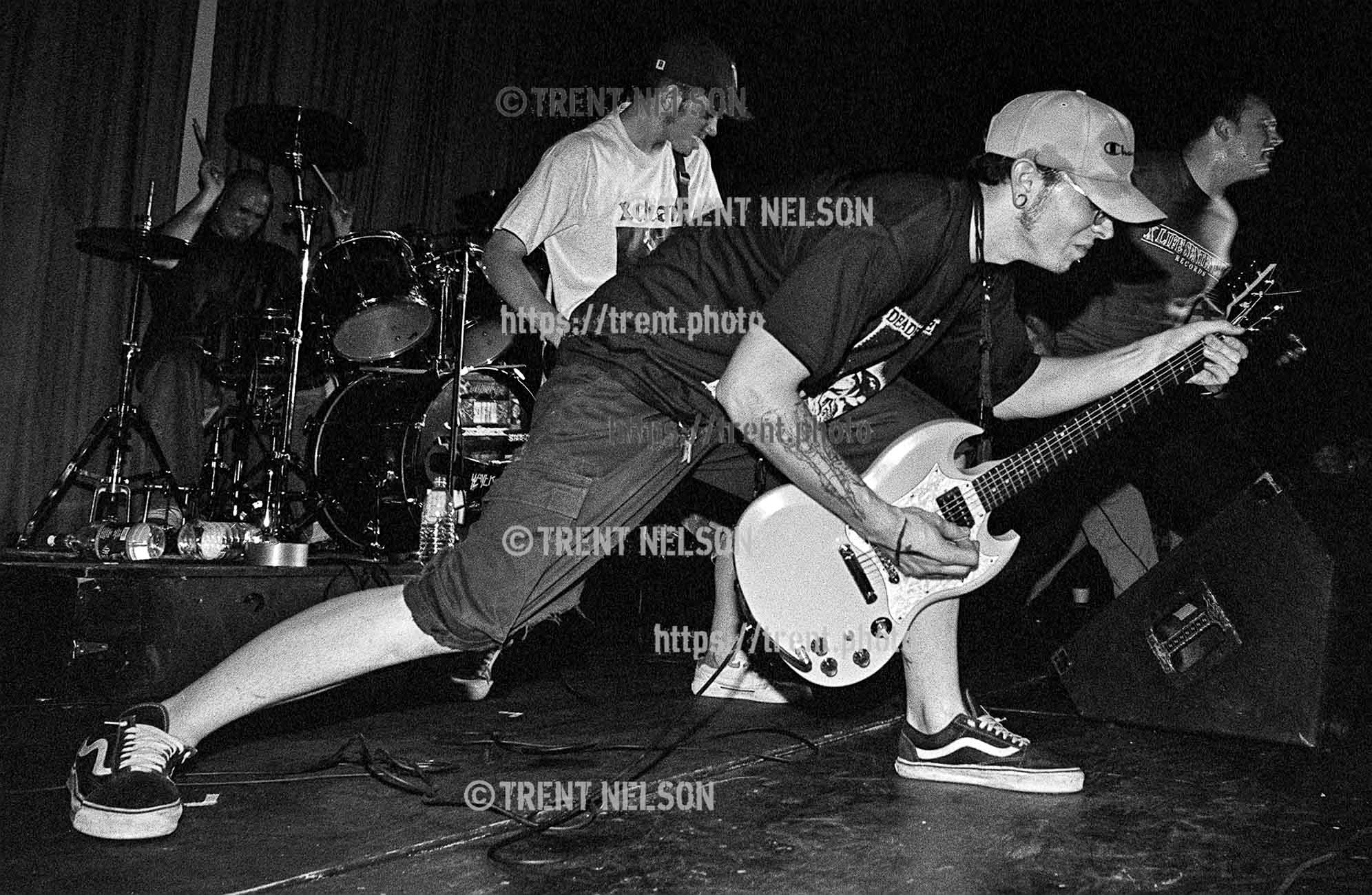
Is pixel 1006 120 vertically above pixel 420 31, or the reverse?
pixel 420 31

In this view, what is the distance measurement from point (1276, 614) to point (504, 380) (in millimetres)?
3541

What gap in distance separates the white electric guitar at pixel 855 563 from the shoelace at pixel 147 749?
1.27 m

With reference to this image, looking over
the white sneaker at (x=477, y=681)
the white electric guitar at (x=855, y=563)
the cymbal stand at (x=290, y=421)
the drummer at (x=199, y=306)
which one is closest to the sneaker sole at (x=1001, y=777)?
the white electric guitar at (x=855, y=563)

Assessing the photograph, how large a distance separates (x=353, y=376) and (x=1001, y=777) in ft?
13.6

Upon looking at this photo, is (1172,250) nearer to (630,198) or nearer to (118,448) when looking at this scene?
(630,198)

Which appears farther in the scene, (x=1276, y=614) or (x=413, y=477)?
(x=413, y=477)

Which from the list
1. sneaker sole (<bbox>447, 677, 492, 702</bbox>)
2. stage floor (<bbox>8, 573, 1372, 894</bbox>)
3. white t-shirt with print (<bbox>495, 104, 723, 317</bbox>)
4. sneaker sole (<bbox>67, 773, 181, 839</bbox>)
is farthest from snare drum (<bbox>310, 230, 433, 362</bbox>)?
sneaker sole (<bbox>67, 773, 181, 839</bbox>)

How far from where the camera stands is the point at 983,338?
8.35 ft

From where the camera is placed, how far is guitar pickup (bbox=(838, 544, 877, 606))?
2.47 meters

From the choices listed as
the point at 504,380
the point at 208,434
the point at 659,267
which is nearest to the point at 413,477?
the point at 504,380

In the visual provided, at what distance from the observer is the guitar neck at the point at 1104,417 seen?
8.59 feet

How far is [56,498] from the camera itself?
4.81 meters

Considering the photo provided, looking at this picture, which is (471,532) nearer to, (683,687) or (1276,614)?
(683,687)

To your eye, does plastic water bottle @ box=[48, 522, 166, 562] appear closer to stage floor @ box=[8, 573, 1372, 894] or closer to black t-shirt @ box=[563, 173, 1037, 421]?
stage floor @ box=[8, 573, 1372, 894]
